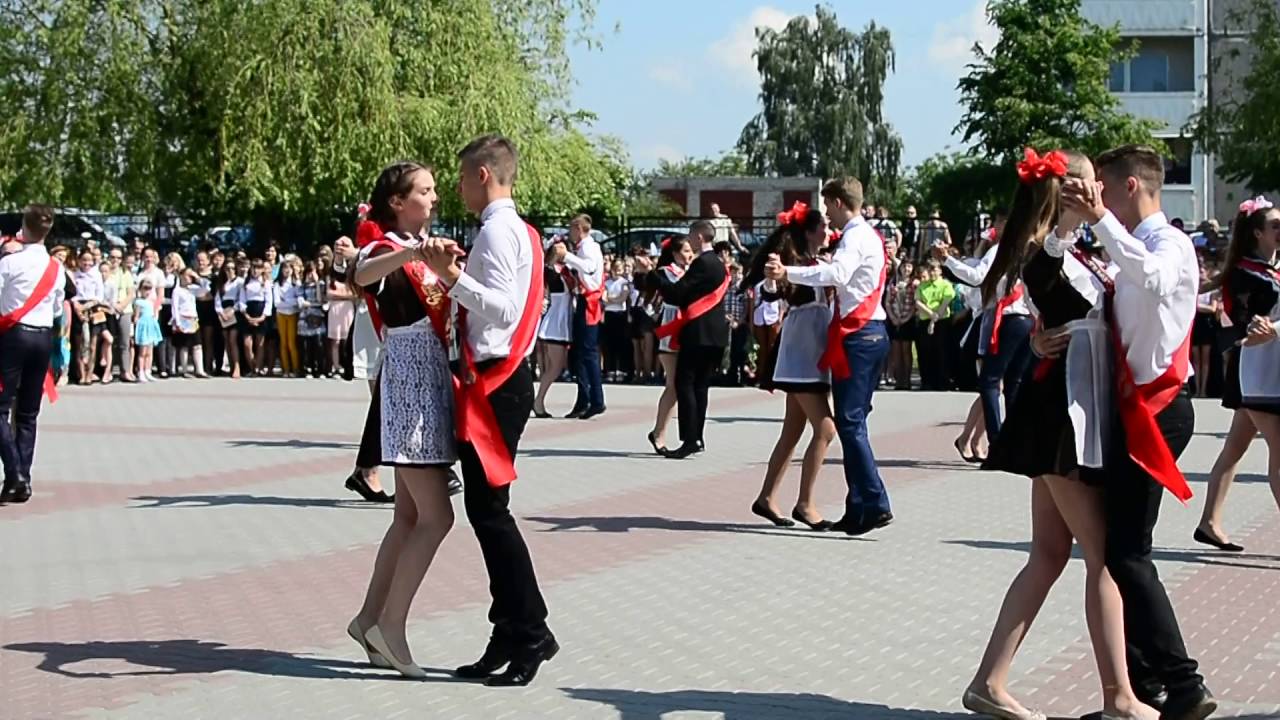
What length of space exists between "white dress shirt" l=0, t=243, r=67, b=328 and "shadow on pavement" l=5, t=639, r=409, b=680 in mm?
4612

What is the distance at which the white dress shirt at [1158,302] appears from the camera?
220 inches

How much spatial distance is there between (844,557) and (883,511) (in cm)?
76

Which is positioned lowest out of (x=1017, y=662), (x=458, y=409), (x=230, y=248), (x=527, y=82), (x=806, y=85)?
(x=1017, y=662)

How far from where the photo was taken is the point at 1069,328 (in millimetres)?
5793

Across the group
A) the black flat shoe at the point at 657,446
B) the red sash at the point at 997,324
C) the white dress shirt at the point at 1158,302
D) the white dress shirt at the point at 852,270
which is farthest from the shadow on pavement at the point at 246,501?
the white dress shirt at the point at 1158,302

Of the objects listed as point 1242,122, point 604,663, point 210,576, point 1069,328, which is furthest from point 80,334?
point 1242,122

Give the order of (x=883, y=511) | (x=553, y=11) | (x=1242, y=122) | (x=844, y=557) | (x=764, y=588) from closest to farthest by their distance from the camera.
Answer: (x=764, y=588) → (x=844, y=557) → (x=883, y=511) → (x=553, y=11) → (x=1242, y=122)

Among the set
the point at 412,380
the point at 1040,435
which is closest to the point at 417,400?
the point at 412,380

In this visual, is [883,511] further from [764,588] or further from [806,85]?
[806,85]

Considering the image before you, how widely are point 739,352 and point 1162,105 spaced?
123 ft

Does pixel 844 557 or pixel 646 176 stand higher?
pixel 646 176

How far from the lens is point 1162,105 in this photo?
190ft

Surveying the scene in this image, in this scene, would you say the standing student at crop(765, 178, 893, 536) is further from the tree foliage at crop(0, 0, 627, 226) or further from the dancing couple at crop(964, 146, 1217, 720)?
the tree foliage at crop(0, 0, 627, 226)

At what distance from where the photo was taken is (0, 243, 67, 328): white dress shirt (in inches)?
451
